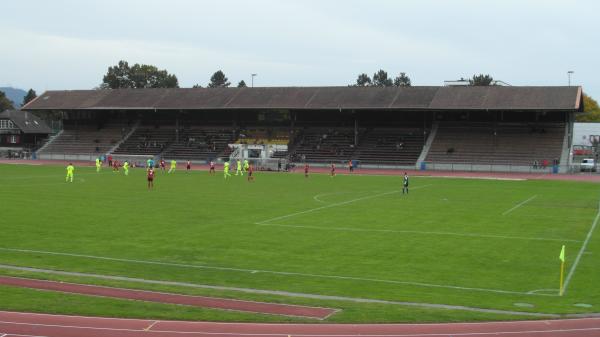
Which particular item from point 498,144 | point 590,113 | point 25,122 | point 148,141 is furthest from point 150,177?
point 590,113

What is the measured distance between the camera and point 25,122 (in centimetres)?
11888

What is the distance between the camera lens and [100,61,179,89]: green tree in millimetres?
164875

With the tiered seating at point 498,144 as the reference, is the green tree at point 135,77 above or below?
above

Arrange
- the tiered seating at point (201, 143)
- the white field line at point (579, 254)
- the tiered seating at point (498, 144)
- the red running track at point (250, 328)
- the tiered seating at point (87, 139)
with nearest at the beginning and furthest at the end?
1. the red running track at point (250, 328)
2. the white field line at point (579, 254)
3. the tiered seating at point (498, 144)
4. the tiered seating at point (201, 143)
5. the tiered seating at point (87, 139)

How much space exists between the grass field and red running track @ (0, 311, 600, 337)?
0.59 m

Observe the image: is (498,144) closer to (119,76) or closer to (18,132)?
(18,132)

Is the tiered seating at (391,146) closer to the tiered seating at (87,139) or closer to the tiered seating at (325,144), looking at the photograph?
the tiered seating at (325,144)

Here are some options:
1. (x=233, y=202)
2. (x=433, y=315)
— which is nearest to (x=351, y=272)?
(x=433, y=315)

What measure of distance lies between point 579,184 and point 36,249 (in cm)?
4661

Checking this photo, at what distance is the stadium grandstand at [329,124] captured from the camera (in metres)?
80.6

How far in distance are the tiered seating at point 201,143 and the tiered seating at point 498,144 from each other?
2771 centimetres

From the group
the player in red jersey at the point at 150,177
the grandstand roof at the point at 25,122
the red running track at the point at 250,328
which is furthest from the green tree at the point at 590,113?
the red running track at the point at 250,328

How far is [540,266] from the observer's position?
70.8 ft

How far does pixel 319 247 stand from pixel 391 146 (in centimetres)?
6297
